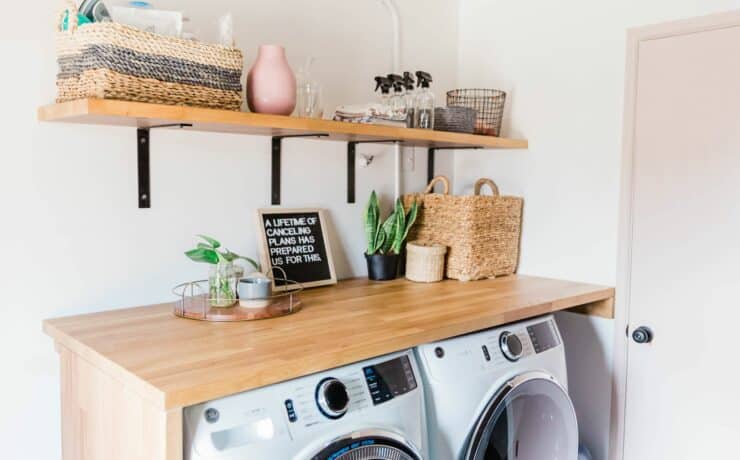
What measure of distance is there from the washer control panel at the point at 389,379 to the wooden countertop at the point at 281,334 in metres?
0.04

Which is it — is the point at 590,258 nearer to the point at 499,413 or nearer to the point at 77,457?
the point at 499,413

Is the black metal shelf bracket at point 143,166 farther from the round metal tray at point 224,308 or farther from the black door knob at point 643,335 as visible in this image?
the black door knob at point 643,335

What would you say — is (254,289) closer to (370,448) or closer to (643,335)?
(370,448)

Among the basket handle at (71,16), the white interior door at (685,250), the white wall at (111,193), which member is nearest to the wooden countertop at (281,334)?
the white wall at (111,193)

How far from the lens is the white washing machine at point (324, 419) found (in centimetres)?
118

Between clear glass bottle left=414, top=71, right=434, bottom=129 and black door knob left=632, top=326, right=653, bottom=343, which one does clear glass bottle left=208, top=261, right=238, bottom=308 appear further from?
black door knob left=632, top=326, right=653, bottom=343

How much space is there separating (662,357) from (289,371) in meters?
1.48

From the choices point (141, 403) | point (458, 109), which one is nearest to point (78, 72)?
point (141, 403)

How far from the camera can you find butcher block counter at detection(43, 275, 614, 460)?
118 centimetres

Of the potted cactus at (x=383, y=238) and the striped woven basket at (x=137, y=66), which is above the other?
the striped woven basket at (x=137, y=66)

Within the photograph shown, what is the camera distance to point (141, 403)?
3.94 feet

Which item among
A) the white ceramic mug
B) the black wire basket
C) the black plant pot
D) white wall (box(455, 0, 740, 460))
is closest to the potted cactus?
the black plant pot

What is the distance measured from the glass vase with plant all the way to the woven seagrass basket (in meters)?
0.91

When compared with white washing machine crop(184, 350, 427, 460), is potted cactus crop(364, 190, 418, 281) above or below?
above
